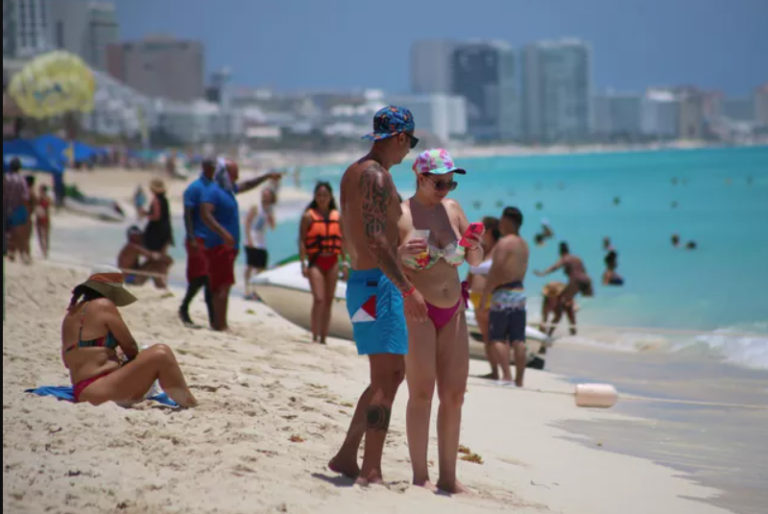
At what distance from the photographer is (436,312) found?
500 cm

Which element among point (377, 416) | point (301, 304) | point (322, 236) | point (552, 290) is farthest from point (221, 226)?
point (552, 290)

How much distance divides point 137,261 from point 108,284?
25.6 ft

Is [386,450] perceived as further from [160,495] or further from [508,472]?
[160,495]

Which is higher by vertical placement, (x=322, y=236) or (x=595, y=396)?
(x=322, y=236)

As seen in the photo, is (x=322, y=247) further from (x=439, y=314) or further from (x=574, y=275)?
(x=574, y=275)

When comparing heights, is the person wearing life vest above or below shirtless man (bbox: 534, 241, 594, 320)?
above

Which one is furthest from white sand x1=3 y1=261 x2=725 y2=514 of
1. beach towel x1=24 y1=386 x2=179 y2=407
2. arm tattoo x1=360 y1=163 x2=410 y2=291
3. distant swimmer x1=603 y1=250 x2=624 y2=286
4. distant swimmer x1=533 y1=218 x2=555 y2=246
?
distant swimmer x1=533 y1=218 x2=555 y2=246

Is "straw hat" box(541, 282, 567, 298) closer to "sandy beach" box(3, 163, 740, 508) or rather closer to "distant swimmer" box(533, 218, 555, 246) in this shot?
"sandy beach" box(3, 163, 740, 508)

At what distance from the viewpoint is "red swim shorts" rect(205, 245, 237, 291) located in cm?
928

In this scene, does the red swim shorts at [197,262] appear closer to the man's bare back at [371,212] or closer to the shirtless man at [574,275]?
the man's bare back at [371,212]

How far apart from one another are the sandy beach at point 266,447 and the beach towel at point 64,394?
101 mm

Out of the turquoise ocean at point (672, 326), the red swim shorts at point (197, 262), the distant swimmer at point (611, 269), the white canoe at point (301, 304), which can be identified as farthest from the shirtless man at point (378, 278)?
the distant swimmer at point (611, 269)

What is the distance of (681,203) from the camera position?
6375 cm

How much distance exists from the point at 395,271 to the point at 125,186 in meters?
52.6
